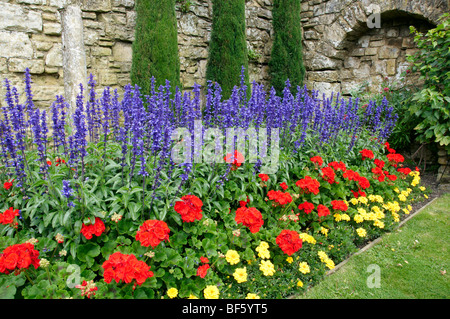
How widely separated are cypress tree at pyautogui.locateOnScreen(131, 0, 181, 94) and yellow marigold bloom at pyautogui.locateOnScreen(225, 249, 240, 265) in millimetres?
3784

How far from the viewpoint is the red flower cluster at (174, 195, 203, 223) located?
2.23 m

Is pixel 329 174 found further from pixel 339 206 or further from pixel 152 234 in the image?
pixel 152 234

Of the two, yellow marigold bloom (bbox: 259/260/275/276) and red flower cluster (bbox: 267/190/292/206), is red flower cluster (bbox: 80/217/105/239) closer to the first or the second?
yellow marigold bloom (bbox: 259/260/275/276)

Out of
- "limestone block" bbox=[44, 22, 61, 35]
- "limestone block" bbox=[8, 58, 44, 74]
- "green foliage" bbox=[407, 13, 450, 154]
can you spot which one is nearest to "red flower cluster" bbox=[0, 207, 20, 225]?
"limestone block" bbox=[8, 58, 44, 74]

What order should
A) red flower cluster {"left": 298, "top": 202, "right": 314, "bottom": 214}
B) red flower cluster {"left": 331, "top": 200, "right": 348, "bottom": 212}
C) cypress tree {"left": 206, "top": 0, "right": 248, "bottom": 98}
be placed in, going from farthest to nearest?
1. cypress tree {"left": 206, "top": 0, "right": 248, "bottom": 98}
2. red flower cluster {"left": 331, "top": 200, "right": 348, "bottom": 212}
3. red flower cluster {"left": 298, "top": 202, "right": 314, "bottom": 214}

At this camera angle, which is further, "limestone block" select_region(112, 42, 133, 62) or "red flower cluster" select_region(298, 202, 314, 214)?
"limestone block" select_region(112, 42, 133, 62)

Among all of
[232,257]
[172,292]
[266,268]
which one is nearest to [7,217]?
[172,292]

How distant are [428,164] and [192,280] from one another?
5.09 metres

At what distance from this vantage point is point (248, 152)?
3145mm

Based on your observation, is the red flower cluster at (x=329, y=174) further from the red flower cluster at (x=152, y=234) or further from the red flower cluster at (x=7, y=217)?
the red flower cluster at (x=7, y=217)

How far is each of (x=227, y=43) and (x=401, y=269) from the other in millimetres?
5140

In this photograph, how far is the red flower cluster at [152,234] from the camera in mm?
1931

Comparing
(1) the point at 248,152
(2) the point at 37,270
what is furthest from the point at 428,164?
(2) the point at 37,270

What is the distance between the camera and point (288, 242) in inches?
93.7
